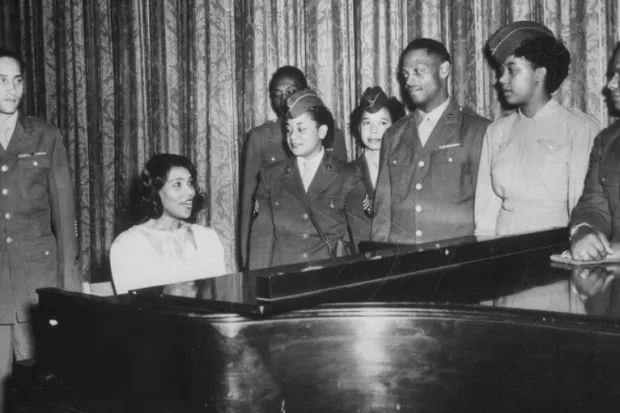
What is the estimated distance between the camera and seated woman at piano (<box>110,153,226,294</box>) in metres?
3.20

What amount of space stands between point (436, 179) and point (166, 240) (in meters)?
1.29

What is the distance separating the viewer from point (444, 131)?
3691mm

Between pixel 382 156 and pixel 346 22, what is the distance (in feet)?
5.14

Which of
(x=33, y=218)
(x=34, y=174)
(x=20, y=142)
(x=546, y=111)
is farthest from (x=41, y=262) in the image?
(x=546, y=111)

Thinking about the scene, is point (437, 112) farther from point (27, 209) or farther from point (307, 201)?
point (27, 209)

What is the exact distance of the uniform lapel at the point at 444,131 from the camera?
3.68 metres

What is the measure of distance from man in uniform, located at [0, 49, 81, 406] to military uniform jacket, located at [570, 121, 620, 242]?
2209mm

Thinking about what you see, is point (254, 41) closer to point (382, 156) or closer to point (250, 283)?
point (382, 156)

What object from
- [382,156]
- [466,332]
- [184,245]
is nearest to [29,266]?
[184,245]

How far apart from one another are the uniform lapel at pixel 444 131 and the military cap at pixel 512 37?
335 mm

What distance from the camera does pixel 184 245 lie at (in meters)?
3.33

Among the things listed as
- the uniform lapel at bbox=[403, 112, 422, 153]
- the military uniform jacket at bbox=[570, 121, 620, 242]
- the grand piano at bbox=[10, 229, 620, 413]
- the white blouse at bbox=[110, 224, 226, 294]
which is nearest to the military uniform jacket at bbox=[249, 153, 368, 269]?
the uniform lapel at bbox=[403, 112, 422, 153]

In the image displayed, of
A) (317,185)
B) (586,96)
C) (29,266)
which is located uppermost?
(586,96)

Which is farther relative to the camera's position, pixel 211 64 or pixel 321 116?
pixel 211 64
